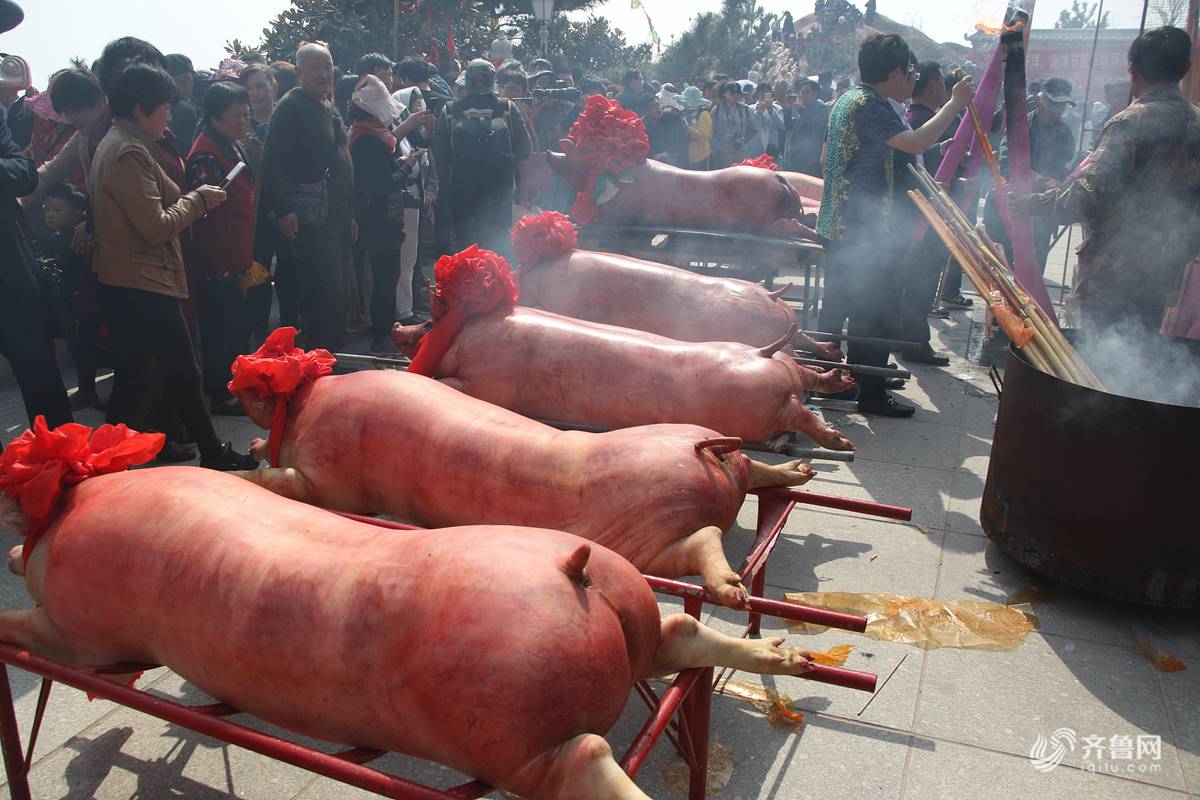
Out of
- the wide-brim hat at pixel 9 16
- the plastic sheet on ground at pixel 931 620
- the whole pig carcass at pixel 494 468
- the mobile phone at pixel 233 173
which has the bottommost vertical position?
the plastic sheet on ground at pixel 931 620

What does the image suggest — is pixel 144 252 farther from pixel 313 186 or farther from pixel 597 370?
pixel 597 370

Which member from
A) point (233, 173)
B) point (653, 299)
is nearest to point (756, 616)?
point (653, 299)

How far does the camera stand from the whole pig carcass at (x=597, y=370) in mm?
3424

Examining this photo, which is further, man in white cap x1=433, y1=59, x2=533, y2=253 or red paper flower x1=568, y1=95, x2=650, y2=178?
man in white cap x1=433, y1=59, x2=533, y2=253

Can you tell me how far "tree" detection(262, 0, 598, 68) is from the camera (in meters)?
18.2

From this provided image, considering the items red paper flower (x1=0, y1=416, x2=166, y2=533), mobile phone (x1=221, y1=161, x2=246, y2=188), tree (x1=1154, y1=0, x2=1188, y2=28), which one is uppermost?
tree (x1=1154, y1=0, x2=1188, y2=28)

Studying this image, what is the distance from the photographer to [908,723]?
8.68 ft

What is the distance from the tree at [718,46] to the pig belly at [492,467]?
41752 millimetres

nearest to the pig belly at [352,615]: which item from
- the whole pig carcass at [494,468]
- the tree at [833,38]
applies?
the whole pig carcass at [494,468]

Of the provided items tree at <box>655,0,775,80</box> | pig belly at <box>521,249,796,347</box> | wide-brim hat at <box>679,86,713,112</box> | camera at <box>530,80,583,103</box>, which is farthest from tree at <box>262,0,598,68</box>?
tree at <box>655,0,775,80</box>

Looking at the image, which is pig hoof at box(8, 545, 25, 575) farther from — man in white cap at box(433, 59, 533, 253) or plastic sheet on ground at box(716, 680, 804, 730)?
man in white cap at box(433, 59, 533, 253)

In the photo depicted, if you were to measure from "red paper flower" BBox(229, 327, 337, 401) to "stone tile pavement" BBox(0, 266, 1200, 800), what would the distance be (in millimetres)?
1024

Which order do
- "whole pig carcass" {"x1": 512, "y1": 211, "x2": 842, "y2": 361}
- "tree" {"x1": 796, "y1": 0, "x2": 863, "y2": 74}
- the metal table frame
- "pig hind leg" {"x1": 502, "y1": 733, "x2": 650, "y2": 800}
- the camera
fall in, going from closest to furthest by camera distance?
1. "pig hind leg" {"x1": 502, "y1": 733, "x2": 650, "y2": 800}
2. the metal table frame
3. "whole pig carcass" {"x1": 512, "y1": 211, "x2": 842, "y2": 361}
4. the camera
5. "tree" {"x1": 796, "y1": 0, "x2": 863, "y2": 74}

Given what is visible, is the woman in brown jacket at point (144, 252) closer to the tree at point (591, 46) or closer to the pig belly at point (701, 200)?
the pig belly at point (701, 200)
